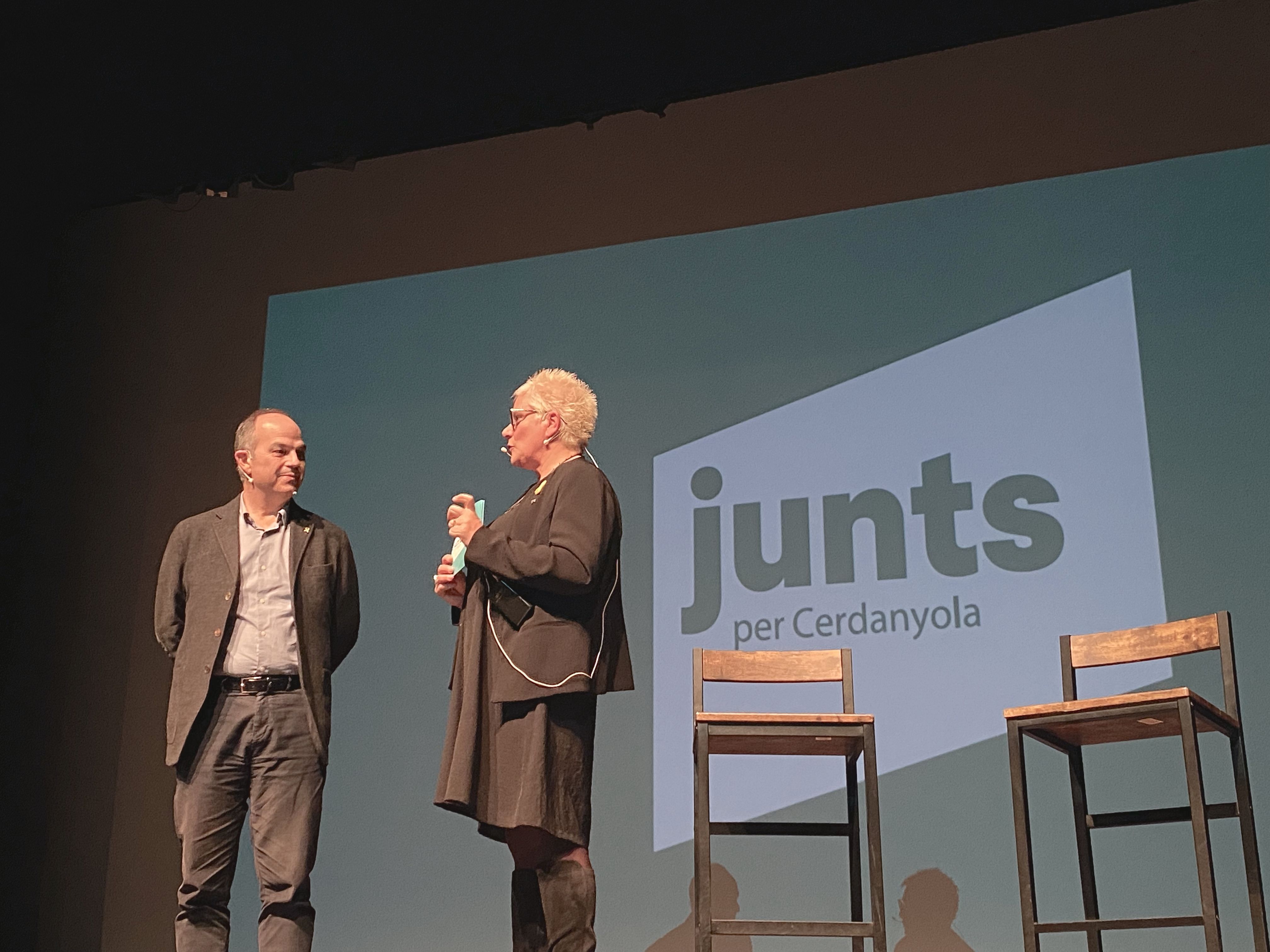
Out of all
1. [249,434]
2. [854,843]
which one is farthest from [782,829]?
[249,434]

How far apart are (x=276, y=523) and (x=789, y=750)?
4.29 feet

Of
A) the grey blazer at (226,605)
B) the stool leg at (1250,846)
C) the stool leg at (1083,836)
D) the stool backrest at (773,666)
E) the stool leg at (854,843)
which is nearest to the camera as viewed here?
the stool leg at (1250,846)

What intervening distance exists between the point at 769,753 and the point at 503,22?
8.04ft

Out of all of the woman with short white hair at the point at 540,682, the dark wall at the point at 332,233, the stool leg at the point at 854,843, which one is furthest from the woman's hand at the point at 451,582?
the dark wall at the point at 332,233

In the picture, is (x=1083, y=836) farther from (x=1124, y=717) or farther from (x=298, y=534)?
(x=298, y=534)

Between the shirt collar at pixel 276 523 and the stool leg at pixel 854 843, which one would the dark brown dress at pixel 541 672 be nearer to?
the shirt collar at pixel 276 523

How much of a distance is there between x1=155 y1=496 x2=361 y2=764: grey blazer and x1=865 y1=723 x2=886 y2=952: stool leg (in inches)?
46.2

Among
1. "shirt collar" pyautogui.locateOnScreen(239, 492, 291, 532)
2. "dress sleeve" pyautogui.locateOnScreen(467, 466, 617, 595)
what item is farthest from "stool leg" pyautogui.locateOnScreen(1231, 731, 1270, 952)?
"shirt collar" pyautogui.locateOnScreen(239, 492, 291, 532)

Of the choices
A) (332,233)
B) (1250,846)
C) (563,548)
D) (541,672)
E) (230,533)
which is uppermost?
(332,233)

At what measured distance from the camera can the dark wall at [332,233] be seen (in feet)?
12.8

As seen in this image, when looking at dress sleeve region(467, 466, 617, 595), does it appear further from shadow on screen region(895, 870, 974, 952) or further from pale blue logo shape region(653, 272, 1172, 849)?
shadow on screen region(895, 870, 974, 952)

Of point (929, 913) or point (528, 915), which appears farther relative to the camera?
point (929, 913)

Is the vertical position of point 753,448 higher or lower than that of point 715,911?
higher

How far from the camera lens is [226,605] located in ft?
9.28
